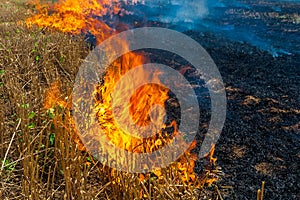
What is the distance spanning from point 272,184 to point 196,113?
2071 mm

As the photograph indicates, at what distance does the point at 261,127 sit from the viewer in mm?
4941

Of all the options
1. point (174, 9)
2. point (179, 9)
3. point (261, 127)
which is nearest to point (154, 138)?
point (261, 127)

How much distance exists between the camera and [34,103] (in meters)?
4.34

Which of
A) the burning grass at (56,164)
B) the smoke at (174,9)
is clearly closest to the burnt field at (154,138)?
the burning grass at (56,164)

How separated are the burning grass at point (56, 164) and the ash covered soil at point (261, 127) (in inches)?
13.4

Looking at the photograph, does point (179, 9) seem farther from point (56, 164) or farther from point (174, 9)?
point (56, 164)

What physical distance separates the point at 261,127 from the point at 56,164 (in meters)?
3.36

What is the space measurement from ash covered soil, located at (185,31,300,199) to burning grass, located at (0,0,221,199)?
0.34 m

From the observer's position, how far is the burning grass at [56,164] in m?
2.80

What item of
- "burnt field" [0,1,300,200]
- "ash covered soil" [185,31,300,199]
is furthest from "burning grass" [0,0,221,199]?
"ash covered soil" [185,31,300,199]

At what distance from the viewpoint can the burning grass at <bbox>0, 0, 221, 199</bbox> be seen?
2.80 metres

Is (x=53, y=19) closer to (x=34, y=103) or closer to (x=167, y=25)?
(x=167, y=25)

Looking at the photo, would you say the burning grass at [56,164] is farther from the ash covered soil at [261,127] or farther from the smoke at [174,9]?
the smoke at [174,9]

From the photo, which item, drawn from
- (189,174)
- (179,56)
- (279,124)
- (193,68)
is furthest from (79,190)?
(179,56)
